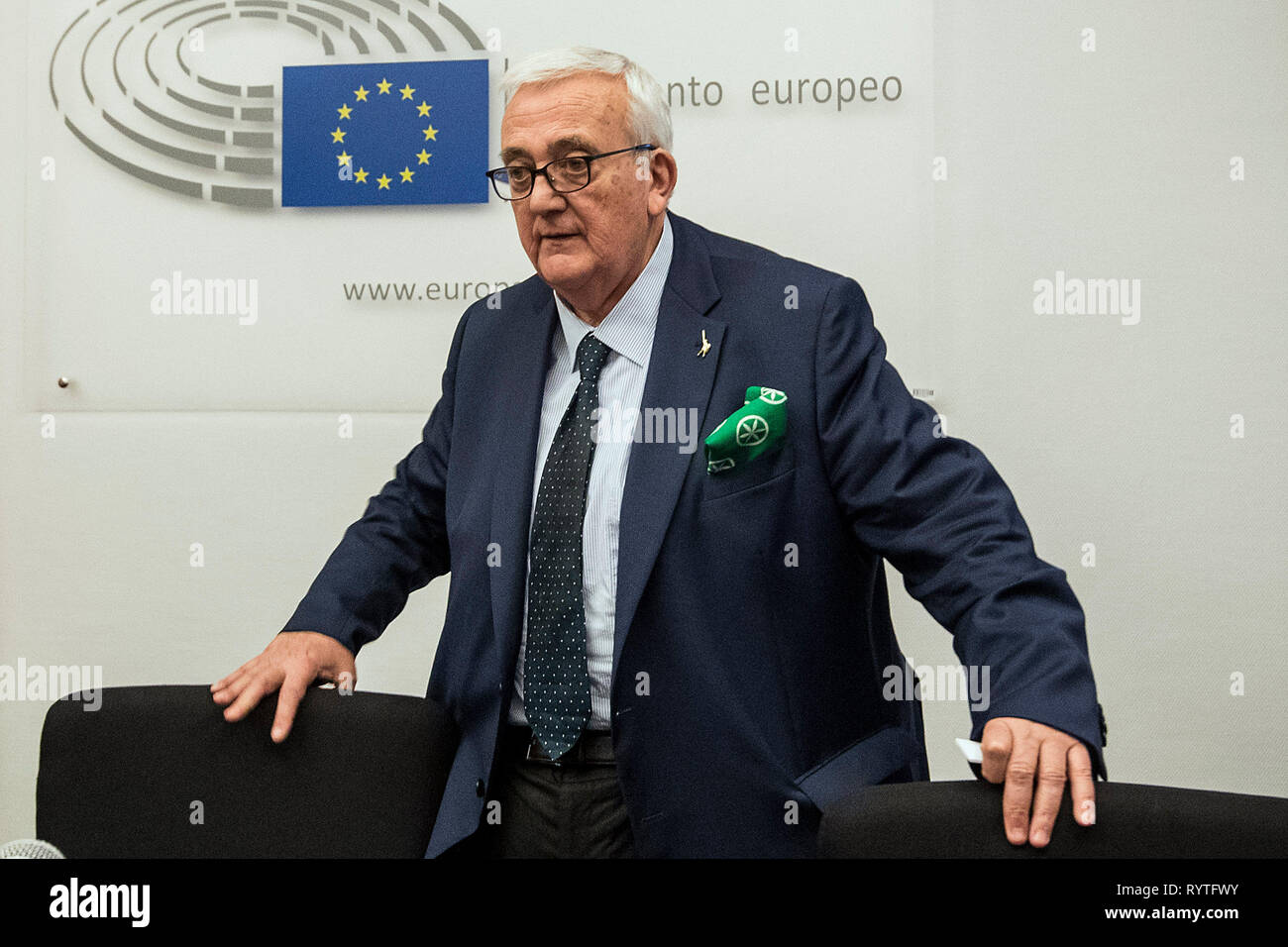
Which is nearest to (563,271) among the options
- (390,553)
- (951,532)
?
(390,553)

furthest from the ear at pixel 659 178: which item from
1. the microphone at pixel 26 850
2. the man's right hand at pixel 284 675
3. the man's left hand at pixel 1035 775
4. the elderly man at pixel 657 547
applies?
the microphone at pixel 26 850

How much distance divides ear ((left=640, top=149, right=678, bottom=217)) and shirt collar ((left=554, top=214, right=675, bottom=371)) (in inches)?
2.3

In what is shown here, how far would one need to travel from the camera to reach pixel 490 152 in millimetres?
2949

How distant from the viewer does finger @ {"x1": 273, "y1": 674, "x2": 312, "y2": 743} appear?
145 centimetres

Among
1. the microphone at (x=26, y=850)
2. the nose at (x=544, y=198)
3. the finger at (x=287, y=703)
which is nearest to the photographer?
the microphone at (x=26, y=850)

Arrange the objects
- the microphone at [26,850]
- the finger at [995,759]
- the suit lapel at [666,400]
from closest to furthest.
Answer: the microphone at [26,850] < the finger at [995,759] < the suit lapel at [666,400]

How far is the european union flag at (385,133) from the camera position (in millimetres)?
2949

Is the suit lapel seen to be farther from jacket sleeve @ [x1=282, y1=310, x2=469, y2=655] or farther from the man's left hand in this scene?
the man's left hand

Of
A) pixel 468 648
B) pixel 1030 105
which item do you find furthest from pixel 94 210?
pixel 1030 105

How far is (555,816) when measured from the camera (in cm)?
160

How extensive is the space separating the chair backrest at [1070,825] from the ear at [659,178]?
1026 millimetres

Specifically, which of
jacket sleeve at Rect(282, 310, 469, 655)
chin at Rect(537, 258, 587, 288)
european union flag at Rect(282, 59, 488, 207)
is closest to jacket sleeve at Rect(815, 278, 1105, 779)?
Result: chin at Rect(537, 258, 587, 288)

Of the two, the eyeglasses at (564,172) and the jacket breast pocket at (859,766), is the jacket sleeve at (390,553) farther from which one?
the jacket breast pocket at (859,766)
